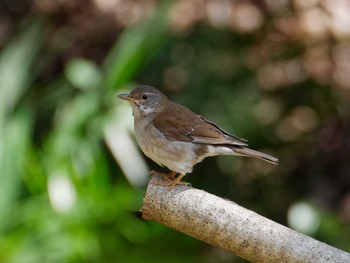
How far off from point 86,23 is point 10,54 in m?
1.34

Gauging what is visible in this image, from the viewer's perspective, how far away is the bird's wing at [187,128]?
4.11 m

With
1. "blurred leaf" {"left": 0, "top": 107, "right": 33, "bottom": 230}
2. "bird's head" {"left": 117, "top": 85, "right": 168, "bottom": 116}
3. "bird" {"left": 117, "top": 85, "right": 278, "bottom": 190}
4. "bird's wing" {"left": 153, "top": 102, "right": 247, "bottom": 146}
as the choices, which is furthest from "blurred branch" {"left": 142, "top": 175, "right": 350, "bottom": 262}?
"blurred leaf" {"left": 0, "top": 107, "right": 33, "bottom": 230}

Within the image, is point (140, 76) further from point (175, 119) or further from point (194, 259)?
point (175, 119)

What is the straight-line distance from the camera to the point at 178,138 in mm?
4176

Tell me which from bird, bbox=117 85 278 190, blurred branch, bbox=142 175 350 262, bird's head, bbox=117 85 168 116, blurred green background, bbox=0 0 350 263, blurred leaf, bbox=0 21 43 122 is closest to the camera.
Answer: blurred branch, bbox=142 175 350 262

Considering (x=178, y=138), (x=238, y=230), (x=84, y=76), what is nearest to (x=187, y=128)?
(x=178, y=138)

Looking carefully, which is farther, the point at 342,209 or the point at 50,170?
the point at 342,209

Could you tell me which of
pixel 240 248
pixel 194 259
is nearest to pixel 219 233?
pixel 240 248

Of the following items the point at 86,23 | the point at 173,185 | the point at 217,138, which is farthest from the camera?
the point at 86,23

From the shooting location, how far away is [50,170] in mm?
5535

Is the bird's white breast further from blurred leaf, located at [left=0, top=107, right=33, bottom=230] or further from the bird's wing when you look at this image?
blurred leaf, located at [left=0, top=107, right=33, bottom=230]

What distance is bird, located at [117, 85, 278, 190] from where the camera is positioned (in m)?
4.05

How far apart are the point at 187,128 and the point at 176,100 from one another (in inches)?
106

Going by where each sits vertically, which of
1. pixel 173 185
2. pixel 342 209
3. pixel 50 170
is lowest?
pixel 342 209
